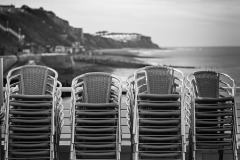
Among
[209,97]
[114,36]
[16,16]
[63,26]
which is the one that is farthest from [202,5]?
[209,97]

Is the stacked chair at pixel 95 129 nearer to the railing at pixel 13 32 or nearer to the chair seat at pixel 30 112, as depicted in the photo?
the chair seat at pixel 30 112

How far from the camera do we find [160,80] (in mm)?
4078

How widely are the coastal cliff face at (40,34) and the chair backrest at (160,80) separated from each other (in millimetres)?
4235

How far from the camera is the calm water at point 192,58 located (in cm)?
824

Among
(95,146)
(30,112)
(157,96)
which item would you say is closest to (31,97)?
(30,112)

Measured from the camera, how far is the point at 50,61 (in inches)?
326

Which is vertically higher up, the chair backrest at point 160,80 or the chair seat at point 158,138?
the chair backrest at point 160,80

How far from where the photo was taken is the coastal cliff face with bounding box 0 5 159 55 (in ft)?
26.3

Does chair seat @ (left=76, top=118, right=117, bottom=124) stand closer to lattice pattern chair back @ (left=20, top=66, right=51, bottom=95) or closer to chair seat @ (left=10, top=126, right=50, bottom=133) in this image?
chair seat @ (left=10, top=126, right=50, bottom=133)

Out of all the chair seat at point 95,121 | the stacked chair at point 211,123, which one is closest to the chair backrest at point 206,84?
the stacked chair at point 211,123

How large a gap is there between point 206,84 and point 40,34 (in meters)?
4.87

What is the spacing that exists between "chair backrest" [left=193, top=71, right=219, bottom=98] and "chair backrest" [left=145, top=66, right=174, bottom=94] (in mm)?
297

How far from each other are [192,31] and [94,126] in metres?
5.08

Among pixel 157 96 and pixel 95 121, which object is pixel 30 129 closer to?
pixel 95 121
